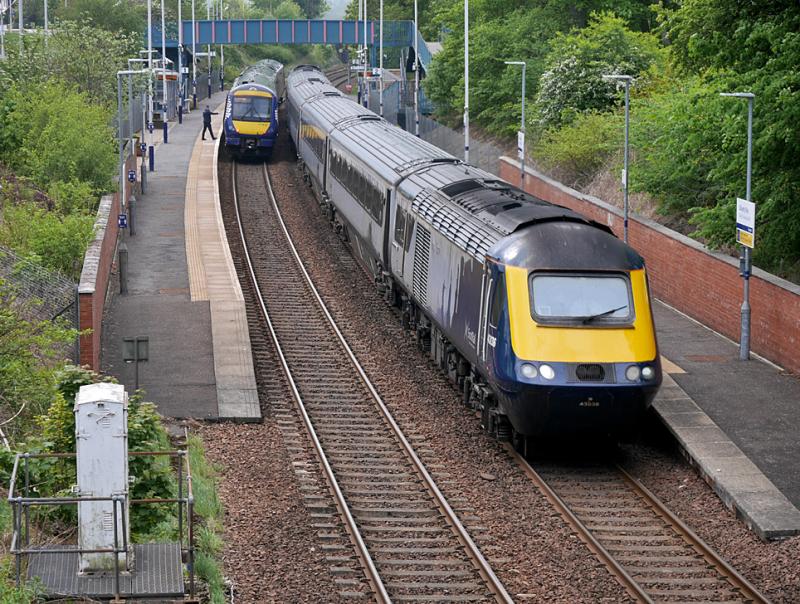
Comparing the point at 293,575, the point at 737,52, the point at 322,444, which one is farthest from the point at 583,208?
the point at 293,575

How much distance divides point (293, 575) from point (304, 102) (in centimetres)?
3533

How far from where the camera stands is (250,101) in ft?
166

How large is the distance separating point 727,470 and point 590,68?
2698cm

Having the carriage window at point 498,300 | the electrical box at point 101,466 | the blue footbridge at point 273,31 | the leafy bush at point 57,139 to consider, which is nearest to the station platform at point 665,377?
the carriage window at point 498,300

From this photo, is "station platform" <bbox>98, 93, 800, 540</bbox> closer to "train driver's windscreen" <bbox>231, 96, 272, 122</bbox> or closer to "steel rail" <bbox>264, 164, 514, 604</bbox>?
"steel rail" <bbox>264, 164, 514, 604</bbox>

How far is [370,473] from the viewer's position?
17.2m

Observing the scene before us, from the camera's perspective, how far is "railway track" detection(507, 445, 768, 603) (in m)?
13.2

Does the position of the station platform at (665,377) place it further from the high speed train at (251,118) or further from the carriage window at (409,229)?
the high speed train at (251,118)

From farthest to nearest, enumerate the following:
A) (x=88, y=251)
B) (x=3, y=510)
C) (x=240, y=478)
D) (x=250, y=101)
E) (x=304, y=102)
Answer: (x=250, y=101)
(x=304, y=102)
(x=88, y=251)
(x=240, y=478)
(x=3, y=510)

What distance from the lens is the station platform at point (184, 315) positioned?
2045 cm

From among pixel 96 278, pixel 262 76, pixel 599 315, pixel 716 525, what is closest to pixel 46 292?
pixel 96 278

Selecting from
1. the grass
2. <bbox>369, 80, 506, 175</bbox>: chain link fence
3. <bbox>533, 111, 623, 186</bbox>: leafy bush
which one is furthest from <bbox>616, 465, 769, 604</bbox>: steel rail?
<bbox>369, 80, 506, 175</bbox>: chain link fence

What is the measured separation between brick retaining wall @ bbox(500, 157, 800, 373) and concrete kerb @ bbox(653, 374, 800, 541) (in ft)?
9.23

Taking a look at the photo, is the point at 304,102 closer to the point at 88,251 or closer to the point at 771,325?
the point at 88,251
